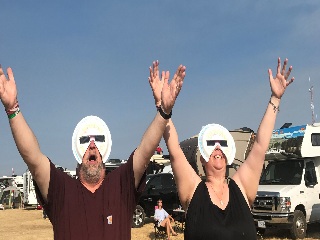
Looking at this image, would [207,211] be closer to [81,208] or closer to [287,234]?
[81,208]

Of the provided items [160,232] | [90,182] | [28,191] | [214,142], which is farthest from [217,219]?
[28,191]

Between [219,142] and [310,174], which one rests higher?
[310,174]

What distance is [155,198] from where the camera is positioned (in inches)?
710

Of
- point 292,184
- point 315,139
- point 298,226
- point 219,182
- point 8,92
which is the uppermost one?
point 315,139

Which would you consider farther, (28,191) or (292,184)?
(28,191)

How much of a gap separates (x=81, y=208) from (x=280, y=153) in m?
11.5

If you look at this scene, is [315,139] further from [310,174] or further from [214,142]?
[214,142]

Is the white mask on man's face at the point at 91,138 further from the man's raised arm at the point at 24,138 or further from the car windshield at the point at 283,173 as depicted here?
the car windshield at the point at 283,173

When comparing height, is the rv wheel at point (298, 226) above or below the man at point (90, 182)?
below

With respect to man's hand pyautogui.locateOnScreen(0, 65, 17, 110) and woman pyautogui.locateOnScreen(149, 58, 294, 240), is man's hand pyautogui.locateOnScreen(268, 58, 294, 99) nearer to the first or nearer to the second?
woman pyautogui.locateOnScreen(149, 58, 294, 240)

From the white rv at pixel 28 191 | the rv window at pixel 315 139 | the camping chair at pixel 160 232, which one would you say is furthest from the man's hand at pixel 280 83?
the white rv at pixel 28 191

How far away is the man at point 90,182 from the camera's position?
2.87 meters

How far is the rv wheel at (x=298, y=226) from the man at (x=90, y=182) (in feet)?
35.7

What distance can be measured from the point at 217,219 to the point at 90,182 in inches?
39.6
